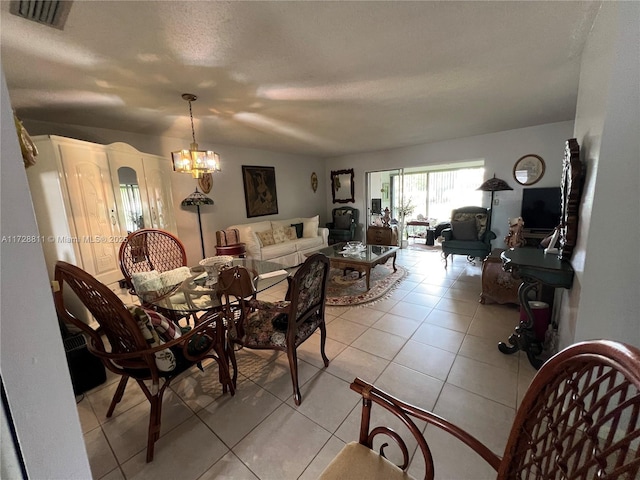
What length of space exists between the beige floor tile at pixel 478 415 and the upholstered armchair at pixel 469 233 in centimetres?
297

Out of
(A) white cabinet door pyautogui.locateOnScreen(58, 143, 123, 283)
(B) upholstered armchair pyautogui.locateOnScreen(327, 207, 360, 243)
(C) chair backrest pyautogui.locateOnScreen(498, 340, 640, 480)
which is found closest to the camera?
(C) chair backrest pyautogui.locateOnScreen(498, 340, 640, 480)

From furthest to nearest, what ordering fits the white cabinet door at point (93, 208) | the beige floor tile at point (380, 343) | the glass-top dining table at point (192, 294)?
the white cabinet door at point (93, 208)
the beige floor tile at point (380, 343)
the glass-top dining table at point (192, 294)

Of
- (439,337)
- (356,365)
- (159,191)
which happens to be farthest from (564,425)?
(159,191)

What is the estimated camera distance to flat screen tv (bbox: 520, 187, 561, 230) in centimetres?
396

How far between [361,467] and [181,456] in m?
1.08

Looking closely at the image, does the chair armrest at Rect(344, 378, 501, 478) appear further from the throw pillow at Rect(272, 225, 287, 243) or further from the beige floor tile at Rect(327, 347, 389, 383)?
the throw pillow at Rect(272, 225, 287, 243)

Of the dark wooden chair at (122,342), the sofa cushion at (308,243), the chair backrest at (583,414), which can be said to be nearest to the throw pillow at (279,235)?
the sofa cushion at (308,243)

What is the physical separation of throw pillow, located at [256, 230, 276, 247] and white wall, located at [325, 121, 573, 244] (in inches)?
123

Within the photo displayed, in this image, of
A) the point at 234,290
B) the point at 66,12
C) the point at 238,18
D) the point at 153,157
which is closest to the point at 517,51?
the point at 238,18

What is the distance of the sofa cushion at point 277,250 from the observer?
4.32m

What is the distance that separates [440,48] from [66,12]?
7.38 feet

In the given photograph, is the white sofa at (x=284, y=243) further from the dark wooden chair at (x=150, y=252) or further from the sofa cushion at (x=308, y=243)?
the dark wooden chair at (x=150, y=252)

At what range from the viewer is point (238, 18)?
1433mm

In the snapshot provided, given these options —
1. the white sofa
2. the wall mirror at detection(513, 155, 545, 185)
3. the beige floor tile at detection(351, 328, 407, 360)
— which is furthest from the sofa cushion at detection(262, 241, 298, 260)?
the wall mirror at detection(513, 155, 545, 185)
